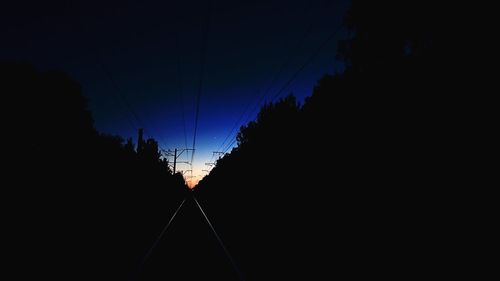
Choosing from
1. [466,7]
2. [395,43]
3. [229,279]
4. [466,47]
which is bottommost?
[229,279]

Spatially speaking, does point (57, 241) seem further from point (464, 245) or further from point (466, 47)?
point (466, 47)

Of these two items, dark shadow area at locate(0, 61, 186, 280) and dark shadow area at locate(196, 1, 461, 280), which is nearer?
dark shadow area at locate(196, 1, 461, 280)

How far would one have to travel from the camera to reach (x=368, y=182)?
716 centimetres

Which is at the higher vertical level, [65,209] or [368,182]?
[65,209]

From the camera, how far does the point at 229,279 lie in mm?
5621

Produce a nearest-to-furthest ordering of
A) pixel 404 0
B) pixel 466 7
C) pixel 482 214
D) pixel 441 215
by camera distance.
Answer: pixel 482 214 < pixel 441 215 < pixel 466 7 < pixel 404 0

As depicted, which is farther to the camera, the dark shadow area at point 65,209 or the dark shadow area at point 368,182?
the dark shadow area at point 65,209

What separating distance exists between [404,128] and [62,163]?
11655mm

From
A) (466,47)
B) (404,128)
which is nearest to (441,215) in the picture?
(404,128)

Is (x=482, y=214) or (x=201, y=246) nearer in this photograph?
(x=482, y=214)

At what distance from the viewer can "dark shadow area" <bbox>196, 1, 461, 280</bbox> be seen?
522 cm

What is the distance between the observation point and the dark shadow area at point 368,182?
17.1 feet

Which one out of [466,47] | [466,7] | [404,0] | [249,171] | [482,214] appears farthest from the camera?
[249,171]

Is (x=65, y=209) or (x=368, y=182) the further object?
(x=65, y=209)
